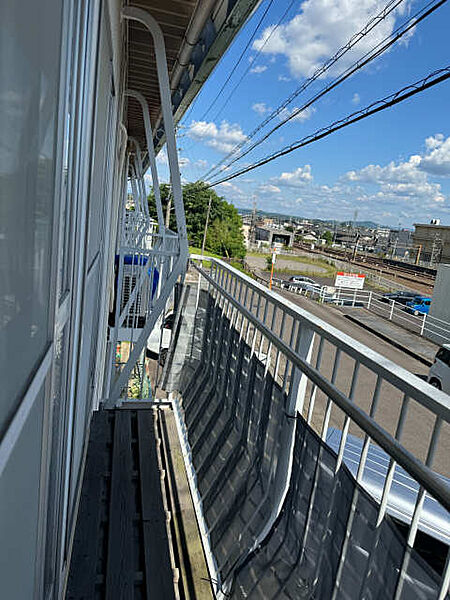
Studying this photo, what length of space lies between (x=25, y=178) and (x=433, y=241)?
37347 millimetres

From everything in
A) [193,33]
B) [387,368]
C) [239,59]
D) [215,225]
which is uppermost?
[239,59]

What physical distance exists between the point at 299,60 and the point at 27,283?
16491mm

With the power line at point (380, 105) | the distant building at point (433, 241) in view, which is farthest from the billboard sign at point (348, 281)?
the power line at point (380, 105)

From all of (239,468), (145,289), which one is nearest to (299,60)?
(145,289)

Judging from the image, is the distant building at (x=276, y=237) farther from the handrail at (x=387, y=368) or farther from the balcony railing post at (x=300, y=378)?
the handrail at (x=387, y=368)

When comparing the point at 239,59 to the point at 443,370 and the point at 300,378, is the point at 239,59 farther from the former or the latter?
the point at 300,378

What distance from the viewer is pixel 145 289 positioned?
649 centimetres

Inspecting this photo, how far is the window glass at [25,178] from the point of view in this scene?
40cm

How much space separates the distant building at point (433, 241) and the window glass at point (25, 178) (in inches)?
1314

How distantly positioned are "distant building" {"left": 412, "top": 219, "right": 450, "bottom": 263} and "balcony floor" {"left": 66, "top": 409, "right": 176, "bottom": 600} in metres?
31.9

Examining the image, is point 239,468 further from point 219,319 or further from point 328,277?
point 328,277

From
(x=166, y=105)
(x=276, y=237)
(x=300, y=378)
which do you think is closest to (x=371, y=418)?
(x=300, y=378)

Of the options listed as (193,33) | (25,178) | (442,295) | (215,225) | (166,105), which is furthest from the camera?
(215,225)

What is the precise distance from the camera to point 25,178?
0.49 m
